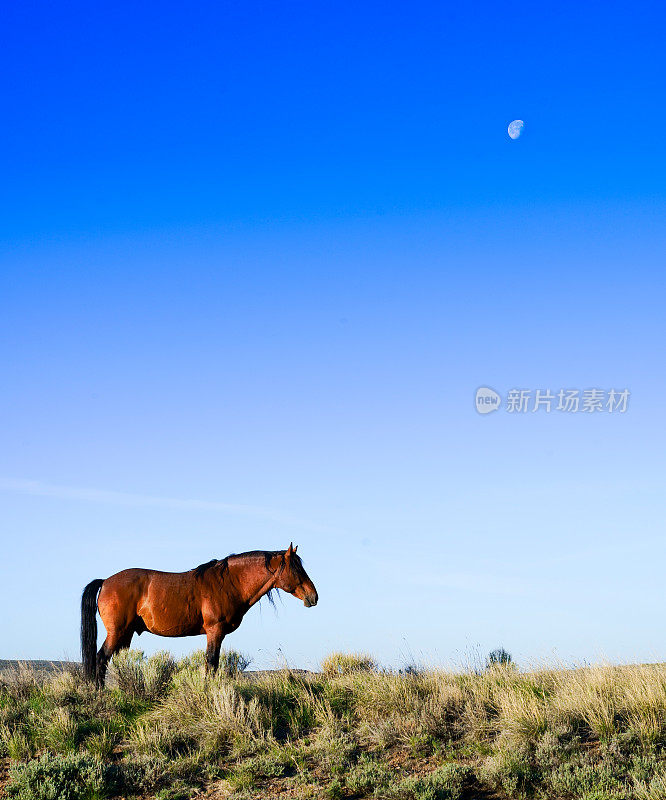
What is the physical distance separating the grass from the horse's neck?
1.29 metres

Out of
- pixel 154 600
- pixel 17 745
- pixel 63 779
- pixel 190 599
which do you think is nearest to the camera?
pixel 63 779

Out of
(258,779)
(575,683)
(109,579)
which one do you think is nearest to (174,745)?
(258,779)

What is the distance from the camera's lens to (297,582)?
454 inches

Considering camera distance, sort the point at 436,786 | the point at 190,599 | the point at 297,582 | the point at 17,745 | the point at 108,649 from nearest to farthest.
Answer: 1. the point at 436,786
2. the point at 17,745
3. the point at 297,582
4. the point at 190,599
5. the point at 108,649

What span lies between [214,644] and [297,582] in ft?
5.69

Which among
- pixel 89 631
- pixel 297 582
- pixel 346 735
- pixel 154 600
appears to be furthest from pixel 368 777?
pixel 89 631

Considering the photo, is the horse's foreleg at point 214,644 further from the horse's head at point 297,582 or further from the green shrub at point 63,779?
the green shrub at point 63,779

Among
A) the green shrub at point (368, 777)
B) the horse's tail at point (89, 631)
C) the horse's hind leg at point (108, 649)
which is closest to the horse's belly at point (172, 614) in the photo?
the horse's hind leg at point (108, 649)

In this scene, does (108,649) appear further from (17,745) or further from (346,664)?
(346,664)

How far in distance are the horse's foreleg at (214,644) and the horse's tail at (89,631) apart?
6.92 ft

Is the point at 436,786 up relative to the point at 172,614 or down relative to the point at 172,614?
down

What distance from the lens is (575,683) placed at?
1074cm

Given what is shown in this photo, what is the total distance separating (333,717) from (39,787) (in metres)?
4.02

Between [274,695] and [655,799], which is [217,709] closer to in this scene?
[274,695]
